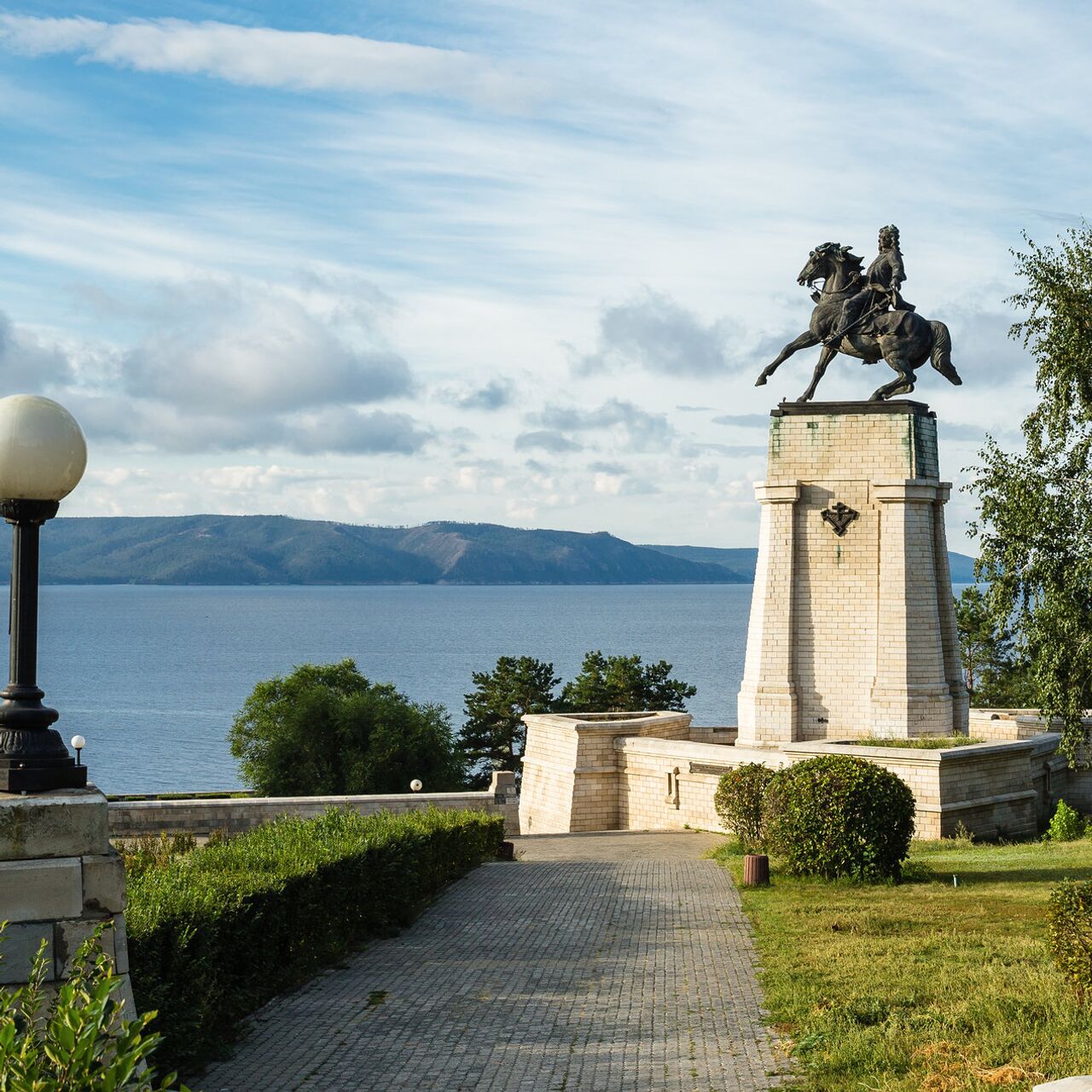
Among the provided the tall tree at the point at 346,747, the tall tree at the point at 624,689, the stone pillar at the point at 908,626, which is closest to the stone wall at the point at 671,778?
the stone pillar at the point at 908,626

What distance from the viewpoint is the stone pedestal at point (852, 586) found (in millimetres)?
24438

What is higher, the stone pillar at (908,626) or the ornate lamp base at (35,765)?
the stone pillar at (908,626)

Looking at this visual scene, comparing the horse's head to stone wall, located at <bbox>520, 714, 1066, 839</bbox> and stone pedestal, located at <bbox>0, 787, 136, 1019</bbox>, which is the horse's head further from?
stone pedestal, located at <bbox>0, 787, 136, 1019</bbox>

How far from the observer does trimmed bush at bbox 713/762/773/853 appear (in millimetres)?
19234

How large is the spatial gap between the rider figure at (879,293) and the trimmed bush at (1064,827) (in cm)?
1001

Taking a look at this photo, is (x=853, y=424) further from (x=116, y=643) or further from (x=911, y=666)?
(x=116, y=643)

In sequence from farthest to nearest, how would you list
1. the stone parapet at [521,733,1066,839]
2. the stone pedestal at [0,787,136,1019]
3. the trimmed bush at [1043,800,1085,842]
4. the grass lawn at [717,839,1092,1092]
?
the trimmed bush at [1043,800,1085,842]
the stone parapet at [521,733,1066,839]
the grass lawn at [717,839,1092,1092]
the stone pedestal at [0,787,136,1019]

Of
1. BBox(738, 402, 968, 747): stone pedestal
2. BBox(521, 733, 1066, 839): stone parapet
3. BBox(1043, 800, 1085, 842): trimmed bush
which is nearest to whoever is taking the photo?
BBox(521, 733, 1066, 839): stone parapet

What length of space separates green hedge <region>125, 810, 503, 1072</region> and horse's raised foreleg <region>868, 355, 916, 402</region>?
1361cm

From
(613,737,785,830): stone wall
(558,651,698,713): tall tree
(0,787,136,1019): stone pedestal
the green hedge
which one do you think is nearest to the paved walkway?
the green hedge

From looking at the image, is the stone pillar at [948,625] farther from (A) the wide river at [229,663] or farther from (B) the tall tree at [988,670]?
(A) the wide river at [229,663]

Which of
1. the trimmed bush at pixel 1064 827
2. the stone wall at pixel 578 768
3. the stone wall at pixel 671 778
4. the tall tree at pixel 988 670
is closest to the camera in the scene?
the trimmed bush at pixel 1064 827

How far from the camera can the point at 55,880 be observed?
20.6 ft

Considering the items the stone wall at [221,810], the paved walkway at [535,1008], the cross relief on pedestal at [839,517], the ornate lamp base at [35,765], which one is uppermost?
the cross relief on pedestal at [839,517]
